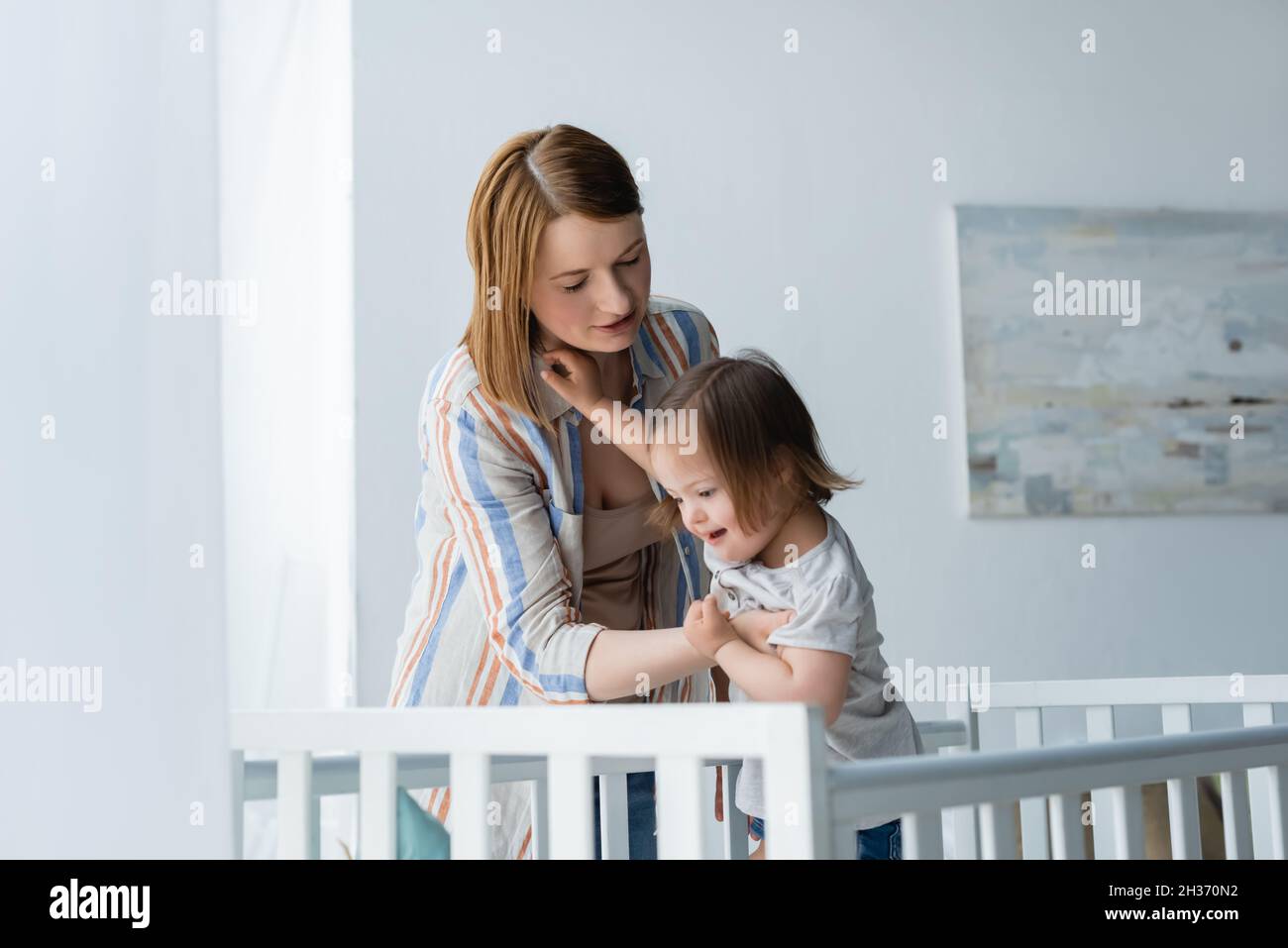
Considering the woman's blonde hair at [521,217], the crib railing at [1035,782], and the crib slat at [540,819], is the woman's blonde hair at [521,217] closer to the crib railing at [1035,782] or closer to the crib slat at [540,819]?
the crib slat at [540,819]

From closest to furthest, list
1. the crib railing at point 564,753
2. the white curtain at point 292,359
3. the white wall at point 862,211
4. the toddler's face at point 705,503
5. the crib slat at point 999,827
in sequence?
the crib railing at point 564,753 < the crib slat at point 999,827 < the toddler's face at point 705,503 < the white curtain at point 292,359 < the white wall at point 862,211

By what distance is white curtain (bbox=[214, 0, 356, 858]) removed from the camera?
2039mm

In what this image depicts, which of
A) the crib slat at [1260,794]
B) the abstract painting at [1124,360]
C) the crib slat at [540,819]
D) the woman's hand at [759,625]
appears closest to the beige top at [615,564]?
the crib slat at [540,819]

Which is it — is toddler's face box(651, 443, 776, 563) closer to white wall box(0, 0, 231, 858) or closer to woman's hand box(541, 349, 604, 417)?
woman's hand box(541, 349, 604, 417)

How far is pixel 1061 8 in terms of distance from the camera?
250 centimetres

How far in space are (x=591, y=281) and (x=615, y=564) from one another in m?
0.29

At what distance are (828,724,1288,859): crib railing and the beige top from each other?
0.53 meters

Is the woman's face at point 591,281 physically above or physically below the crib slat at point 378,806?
above

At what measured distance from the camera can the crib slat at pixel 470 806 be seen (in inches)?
29.5

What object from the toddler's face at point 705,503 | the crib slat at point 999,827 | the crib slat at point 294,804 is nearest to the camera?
the crib slat at point 999,827

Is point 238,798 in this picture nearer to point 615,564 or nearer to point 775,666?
point 775,666

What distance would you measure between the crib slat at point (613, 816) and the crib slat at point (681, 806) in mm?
601

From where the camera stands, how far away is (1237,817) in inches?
38.8
